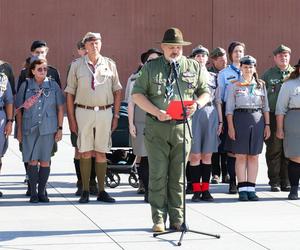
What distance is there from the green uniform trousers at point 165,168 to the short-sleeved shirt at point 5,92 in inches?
99.6

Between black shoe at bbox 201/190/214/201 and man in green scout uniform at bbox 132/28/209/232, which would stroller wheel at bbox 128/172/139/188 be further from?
man in green scout uniform at bbox 132/28/209/232

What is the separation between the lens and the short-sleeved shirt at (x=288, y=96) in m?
10.5

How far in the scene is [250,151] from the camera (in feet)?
34.1

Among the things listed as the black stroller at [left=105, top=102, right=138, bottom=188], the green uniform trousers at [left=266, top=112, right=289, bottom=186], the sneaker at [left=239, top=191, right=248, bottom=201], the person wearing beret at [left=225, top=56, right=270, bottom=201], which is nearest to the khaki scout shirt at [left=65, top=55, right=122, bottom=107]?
the black stroller at [left=105, top=102, right=138, bottom=188]

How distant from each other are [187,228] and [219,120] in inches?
113

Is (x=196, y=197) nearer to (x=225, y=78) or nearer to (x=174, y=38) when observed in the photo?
(x=225, y=78)

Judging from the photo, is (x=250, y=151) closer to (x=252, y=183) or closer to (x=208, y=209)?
(x=252, y=183)

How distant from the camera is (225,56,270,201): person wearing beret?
10336 mm

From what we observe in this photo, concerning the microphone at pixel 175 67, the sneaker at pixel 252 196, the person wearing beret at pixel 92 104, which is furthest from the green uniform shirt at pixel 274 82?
the microphone at pixel 175 67

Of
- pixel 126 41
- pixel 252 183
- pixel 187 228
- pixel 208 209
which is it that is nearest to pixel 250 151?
pixel 252 183

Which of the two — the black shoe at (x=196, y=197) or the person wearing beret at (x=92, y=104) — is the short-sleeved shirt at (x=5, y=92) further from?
the black shoe at (x=196, y=197)

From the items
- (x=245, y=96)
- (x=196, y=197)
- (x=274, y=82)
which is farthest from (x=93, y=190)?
(x=274, y=82)

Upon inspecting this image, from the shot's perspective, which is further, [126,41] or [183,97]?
[126,41]

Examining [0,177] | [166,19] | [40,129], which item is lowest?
[0,177]
